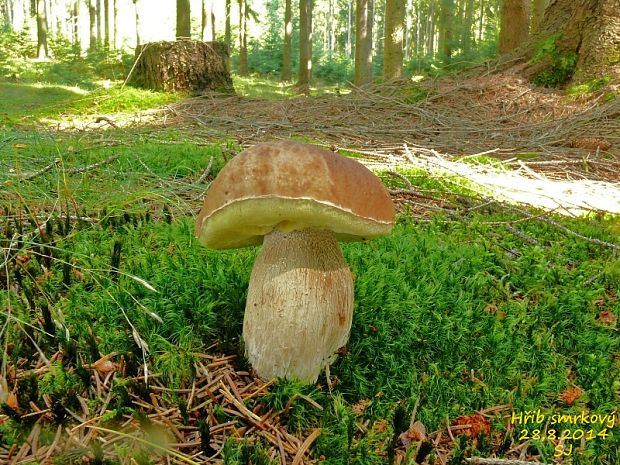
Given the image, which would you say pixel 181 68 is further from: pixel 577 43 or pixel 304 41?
pixel 304 41

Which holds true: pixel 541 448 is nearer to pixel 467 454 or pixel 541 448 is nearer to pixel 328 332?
pixel 467 454

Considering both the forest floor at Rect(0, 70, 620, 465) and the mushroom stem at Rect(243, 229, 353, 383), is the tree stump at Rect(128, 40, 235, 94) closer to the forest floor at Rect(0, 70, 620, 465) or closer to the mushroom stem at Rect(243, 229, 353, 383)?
the forest floor at Rect(0, 70, 620, 465)

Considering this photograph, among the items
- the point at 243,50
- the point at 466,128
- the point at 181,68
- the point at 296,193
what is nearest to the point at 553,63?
the point at 466,128

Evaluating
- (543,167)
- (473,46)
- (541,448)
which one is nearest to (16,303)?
(541,448)

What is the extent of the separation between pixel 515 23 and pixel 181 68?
19.4ft

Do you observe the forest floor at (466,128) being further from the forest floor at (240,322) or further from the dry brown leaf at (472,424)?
the dry brown leaf at (472,424)

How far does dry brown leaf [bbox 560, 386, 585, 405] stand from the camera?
1.69m

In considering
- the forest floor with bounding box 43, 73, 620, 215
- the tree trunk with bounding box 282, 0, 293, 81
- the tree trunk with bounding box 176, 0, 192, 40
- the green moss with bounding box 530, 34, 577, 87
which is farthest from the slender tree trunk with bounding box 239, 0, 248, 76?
the green moss with bounding box 530, 34, 577, 87

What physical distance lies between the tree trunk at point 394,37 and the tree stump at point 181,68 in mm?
3706

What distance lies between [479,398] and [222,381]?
90 cm

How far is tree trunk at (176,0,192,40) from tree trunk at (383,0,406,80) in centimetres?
400

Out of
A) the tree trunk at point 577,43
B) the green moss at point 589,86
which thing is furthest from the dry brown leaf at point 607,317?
the tree trunk at point 577,43

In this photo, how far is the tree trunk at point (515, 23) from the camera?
27.7 ft

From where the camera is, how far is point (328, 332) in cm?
159
